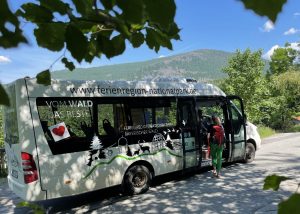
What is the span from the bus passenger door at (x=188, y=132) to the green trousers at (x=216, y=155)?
1.29 ft

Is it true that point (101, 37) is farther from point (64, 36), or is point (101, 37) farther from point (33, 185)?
point (33, 185)

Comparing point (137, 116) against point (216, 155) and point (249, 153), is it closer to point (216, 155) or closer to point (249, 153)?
point (216, 155)

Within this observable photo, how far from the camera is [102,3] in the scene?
1141 millimetres

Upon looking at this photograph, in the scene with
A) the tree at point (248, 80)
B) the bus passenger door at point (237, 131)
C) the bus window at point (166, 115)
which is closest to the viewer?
the bus window at point (166, 115)

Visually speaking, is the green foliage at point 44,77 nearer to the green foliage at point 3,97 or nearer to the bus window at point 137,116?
the green foliage at point 3,97

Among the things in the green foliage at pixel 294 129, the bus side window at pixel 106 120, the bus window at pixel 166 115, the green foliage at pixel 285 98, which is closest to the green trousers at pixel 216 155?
the bus window at pixel 166 115

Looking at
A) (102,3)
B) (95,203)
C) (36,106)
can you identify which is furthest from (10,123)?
(102,3)

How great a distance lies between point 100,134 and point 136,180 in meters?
1.44

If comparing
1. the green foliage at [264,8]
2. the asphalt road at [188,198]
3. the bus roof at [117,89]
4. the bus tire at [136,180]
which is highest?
the bus roof at [117,89]

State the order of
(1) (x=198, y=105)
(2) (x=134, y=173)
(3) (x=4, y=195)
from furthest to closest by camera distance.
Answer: (1) (x=198, y=105)
(3) (x=4, y=195)
(2) (x=134, y=173)

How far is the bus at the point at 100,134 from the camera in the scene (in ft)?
22.0

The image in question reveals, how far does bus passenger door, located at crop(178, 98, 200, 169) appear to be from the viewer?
29.8 feet

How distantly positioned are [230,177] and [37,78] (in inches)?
334

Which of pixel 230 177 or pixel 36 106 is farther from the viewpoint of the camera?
pixel 230 177
